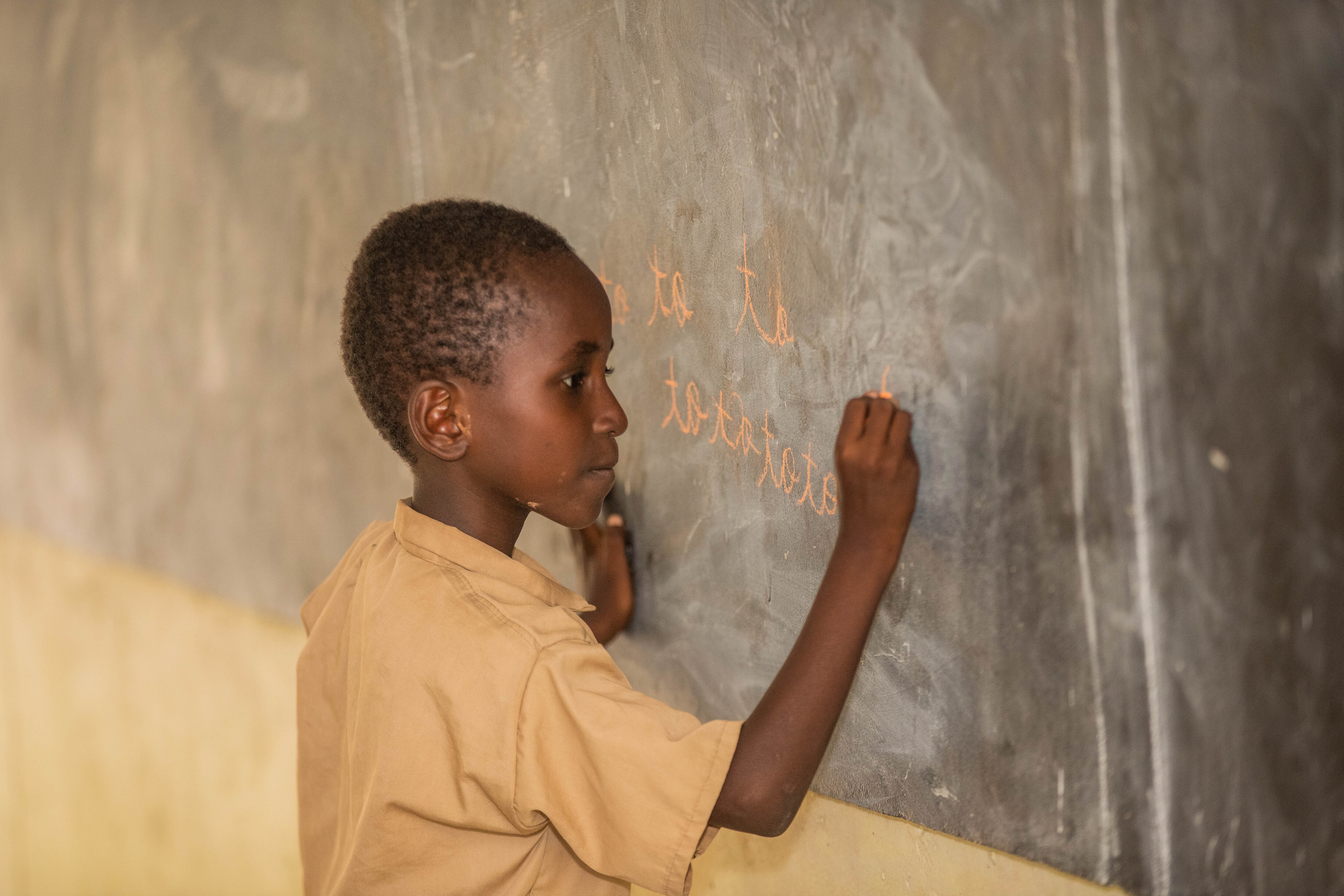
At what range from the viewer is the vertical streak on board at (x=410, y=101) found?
1.39m

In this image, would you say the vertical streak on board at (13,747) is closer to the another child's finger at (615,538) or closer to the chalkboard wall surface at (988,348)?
the chalkboard wall surface at (988,348)

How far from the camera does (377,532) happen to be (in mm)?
1049

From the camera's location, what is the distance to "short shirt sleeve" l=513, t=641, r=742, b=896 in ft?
2.39

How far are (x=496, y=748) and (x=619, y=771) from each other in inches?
3.5

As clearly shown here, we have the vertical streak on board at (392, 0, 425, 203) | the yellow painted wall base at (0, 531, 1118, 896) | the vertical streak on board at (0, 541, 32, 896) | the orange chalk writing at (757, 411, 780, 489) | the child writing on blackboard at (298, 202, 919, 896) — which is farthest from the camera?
the vertical streak on board at (0, 541, 32, 896)

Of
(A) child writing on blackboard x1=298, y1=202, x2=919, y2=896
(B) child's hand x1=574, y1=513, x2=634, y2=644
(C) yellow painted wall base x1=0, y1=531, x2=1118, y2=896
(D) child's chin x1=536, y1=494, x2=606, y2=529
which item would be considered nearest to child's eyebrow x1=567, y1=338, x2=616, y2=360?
(A) child writing on blackboard x1=298, y1=202, x2=919, y2=896

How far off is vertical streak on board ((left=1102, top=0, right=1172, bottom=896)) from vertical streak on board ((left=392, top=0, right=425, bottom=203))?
95 centimetres

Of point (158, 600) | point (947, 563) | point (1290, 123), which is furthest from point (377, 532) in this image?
point (158, 600)

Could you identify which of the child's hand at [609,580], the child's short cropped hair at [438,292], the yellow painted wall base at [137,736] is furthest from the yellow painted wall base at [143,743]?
the child's short cropped hair at [438,292]

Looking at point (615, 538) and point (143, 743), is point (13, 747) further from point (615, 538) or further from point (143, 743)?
point (615, 538)

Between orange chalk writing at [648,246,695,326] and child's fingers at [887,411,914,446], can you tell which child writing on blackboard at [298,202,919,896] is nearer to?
child's fingers at [887,411,914,446]

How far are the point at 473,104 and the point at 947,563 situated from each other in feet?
2.67

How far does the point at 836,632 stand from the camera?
801mm

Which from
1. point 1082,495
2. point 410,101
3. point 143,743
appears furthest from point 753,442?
point 143,743
